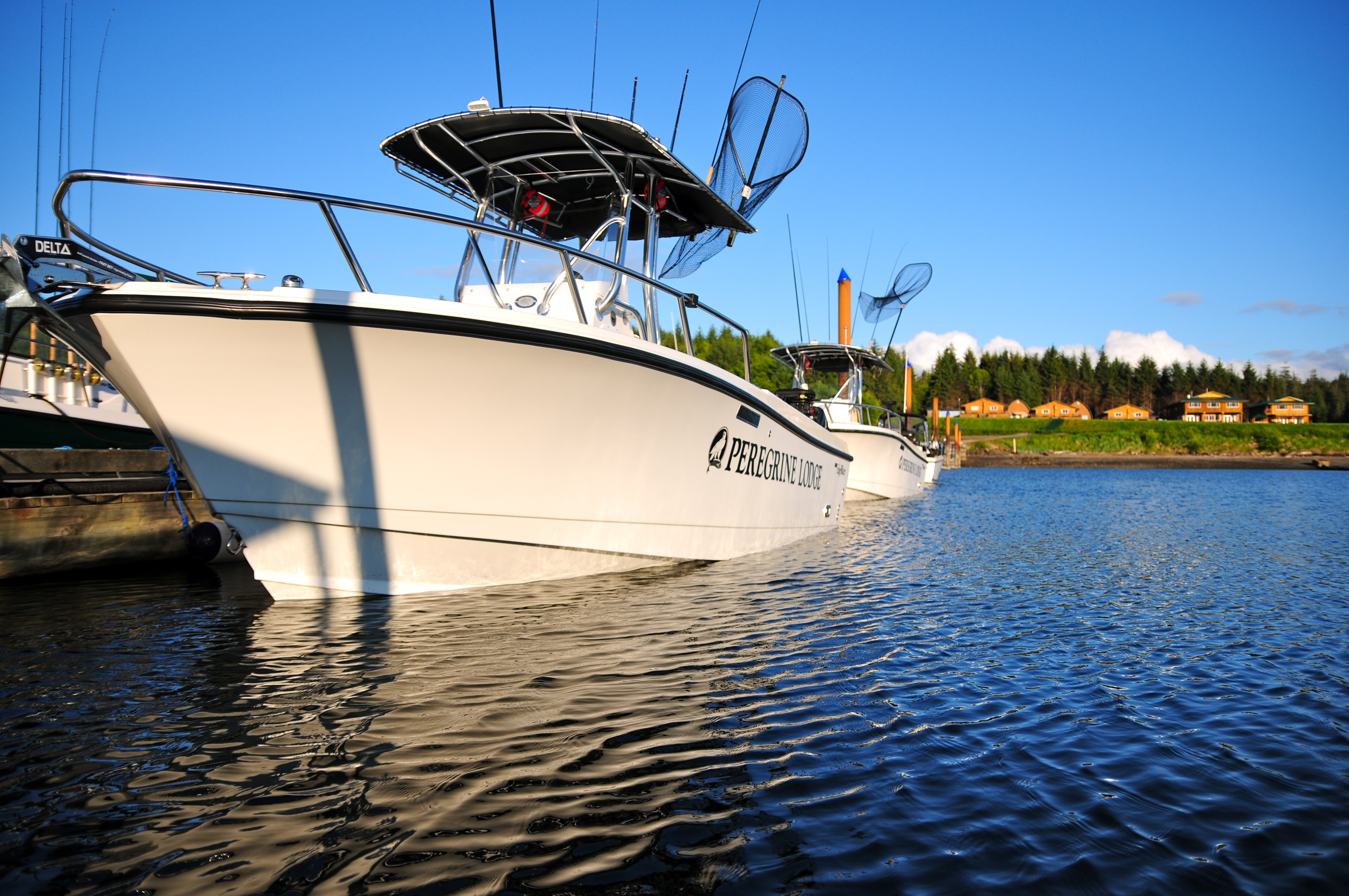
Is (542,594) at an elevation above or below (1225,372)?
below

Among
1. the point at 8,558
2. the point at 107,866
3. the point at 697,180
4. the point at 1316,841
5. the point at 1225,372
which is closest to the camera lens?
the point at 107,866

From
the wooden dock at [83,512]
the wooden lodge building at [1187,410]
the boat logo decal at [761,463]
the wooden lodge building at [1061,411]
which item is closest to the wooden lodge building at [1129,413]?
the wooden lodge building at [1187,410]

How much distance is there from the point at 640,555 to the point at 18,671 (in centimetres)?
382

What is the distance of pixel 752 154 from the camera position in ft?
25.9

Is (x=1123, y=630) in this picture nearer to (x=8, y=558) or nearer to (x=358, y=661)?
(x=358, y=661)

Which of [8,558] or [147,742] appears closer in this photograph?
[147,742]

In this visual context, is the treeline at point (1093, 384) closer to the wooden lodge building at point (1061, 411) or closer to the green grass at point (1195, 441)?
the wooden lodge building at point (1061, 411)

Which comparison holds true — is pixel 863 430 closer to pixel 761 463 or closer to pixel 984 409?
pixel 761 463

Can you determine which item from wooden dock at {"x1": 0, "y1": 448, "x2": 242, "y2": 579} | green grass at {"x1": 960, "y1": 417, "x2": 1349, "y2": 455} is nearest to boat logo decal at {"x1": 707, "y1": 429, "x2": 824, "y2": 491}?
wooden dock at {"x1": 0, "y1": 448, "x2": 242, "y2": 579}

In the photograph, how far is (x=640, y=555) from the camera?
240 inches

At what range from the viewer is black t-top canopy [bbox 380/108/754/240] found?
5.92 metres

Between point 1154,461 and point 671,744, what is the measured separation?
74.2 m

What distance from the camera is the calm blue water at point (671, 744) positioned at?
1.90 m

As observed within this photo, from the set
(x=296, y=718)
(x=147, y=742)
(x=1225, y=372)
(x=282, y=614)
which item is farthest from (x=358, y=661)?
(x=1225, y=372)
